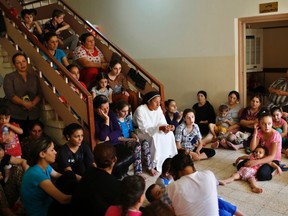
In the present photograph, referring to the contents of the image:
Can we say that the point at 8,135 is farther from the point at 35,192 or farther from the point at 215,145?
the point at 215,145

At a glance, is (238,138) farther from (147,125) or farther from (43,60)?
(43,60)

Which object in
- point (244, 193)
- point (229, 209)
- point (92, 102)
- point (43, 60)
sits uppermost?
point (43, 60)

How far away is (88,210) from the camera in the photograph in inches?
75.3

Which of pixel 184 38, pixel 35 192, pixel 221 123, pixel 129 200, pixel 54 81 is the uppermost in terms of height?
pixel 184 38

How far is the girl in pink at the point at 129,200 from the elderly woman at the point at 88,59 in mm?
2975

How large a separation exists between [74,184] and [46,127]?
1.79m

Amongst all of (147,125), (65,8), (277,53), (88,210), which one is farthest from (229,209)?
(277,53)

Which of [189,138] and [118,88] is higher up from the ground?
[118,88]

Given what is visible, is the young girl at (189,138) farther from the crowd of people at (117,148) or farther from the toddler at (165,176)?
the toddler at (165,176)

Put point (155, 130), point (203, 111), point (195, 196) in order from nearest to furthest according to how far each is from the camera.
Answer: point (195, 196) < point (155, 130) < point (203, 111)

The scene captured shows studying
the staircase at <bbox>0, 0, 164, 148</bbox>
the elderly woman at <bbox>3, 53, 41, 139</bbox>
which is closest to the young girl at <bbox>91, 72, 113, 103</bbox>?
the staircase at <bbox>0, 0, 164, 148</bbox>

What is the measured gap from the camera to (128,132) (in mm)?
3877

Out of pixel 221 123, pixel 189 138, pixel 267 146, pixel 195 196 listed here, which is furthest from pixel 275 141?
pixel 195 196

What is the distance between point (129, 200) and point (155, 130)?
2165 mm
